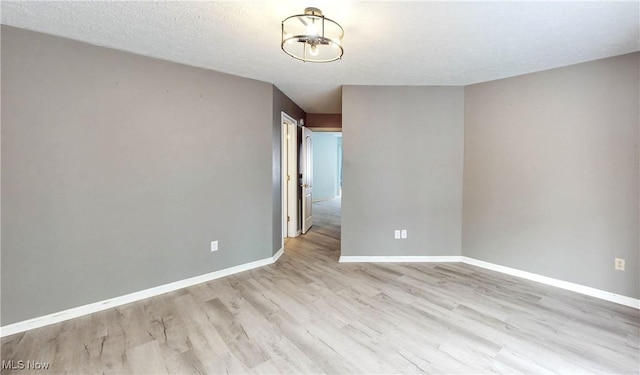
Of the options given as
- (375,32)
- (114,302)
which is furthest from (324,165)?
(114,302)

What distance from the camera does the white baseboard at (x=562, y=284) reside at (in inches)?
101

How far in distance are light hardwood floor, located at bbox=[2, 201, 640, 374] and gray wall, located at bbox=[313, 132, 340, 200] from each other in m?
6.86

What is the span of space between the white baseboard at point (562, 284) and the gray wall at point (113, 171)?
3028 mm

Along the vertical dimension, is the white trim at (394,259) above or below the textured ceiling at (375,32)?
below

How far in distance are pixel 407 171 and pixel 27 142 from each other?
12.5ft

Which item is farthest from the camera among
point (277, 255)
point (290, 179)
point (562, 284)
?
point (290, 179)

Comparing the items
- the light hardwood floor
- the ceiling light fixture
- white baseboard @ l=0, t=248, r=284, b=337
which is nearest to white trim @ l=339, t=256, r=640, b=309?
the light hardwood floor

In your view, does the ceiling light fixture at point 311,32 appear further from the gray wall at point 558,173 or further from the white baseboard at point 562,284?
the white baseboard at point 562,284

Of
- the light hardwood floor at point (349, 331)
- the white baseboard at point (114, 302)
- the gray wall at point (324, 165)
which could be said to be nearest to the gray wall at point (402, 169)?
the light hardwood floor at point (349, 331)

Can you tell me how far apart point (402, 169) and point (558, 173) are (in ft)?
5.38

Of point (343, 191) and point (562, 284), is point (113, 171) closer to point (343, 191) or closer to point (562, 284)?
point (343, 191)

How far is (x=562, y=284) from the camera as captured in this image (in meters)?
2.94

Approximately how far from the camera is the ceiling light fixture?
6.11ft

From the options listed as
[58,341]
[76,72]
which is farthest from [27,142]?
[58,341]
